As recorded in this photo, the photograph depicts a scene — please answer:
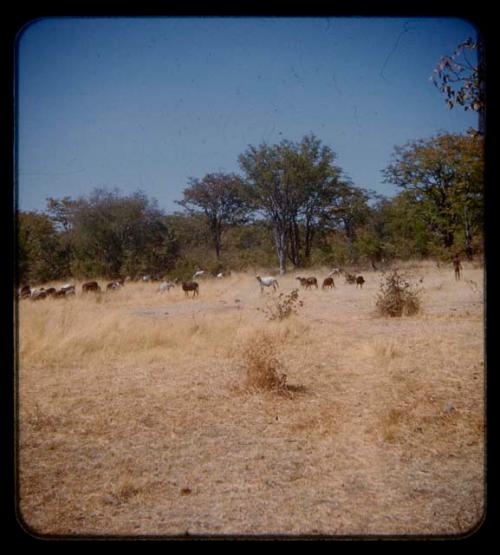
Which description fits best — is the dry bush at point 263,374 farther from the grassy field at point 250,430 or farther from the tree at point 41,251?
the tree at point 41,251

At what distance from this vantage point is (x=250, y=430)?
403 cm

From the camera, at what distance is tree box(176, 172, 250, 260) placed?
2214 centimetres

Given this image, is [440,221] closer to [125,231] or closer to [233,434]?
[125,231]

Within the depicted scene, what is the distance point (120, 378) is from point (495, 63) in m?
5.01

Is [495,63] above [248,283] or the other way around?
above

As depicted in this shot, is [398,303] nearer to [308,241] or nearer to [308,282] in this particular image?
[308,282]

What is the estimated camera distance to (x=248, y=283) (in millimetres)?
16359

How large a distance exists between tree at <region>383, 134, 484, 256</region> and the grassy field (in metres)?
10.7

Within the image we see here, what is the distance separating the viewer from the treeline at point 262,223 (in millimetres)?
19422

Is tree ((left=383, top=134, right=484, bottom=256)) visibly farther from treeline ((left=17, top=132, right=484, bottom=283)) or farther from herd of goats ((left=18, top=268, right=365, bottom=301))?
herd of goats ((left=18, top=268, right=365, bottom=301))

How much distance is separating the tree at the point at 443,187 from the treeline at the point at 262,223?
6 centimetres

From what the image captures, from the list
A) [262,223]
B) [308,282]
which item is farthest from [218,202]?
[308,282]

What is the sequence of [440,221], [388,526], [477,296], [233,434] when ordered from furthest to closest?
[440,221] < [477,296] < [233,434] < [388,526]
